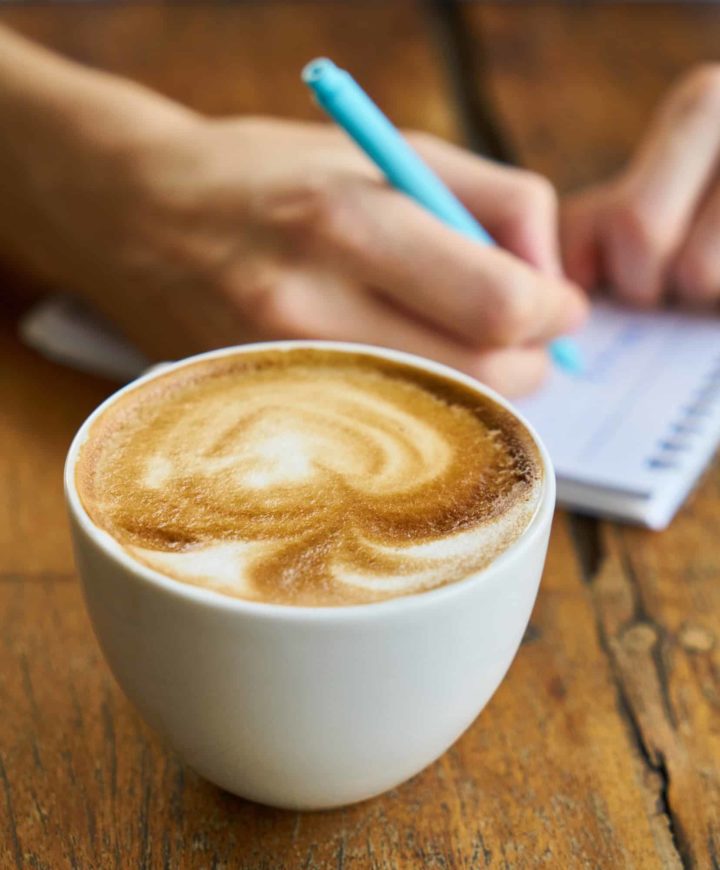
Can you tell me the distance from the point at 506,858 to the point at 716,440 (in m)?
0.44

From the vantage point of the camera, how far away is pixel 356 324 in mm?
843

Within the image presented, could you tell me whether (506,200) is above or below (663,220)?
above

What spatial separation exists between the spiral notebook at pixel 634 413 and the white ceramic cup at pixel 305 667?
27cm

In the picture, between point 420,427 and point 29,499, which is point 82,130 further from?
point 420,427

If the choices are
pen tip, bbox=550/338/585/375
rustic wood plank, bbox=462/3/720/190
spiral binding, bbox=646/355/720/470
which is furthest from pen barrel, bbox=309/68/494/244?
rustic wood plank, bbox=462/3/720/190

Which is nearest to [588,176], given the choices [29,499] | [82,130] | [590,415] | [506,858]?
[590,415]

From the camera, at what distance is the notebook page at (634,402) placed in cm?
79

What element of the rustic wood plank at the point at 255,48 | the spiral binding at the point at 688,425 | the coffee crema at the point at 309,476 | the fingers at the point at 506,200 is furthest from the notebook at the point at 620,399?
the rustic wood plank at the point at 255,48

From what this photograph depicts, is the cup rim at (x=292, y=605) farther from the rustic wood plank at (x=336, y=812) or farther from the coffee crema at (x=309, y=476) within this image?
the rustic wood plank at (x=336, y=812)

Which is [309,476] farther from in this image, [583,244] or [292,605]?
[583,244]

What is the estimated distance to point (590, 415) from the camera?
0.86 meters

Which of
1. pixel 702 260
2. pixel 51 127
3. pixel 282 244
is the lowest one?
pixel 702 260

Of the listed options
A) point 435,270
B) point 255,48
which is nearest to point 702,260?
point 435,270

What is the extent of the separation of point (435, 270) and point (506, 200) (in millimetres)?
163
